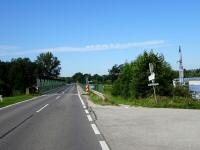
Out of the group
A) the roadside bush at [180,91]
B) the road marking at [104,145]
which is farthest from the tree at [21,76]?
the road marking at [104,145]

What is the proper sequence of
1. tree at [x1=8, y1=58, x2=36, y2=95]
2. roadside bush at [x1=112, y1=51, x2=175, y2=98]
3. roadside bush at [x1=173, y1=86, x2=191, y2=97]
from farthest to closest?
tree at [x1=8, y1=58, x2=36, y2=95], roadside bush at [x1=173, y1=86, x2=191, y2=97], roadside bush at [x1=112, y1=51, x2=175, y2=98]

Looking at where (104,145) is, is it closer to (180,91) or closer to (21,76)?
(180,91)

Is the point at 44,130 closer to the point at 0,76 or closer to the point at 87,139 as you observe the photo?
the point at 87,139

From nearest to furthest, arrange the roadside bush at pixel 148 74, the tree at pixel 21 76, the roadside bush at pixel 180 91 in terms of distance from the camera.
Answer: the roadside bush at pixel 148 74
the roadside bush at pixel 180 91
the tree at pixel 21 76

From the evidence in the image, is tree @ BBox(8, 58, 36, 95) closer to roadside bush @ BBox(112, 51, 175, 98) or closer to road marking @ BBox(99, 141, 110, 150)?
roadside bush @ BBox(112, 51, 175, 98)

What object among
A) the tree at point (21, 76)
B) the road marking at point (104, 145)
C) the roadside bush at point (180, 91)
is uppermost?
the tree at point (21, 76)

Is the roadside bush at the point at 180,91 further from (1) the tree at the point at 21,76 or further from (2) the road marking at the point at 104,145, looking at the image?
(1) the tree at the point at 21,76

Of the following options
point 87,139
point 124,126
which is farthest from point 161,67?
point 87,139

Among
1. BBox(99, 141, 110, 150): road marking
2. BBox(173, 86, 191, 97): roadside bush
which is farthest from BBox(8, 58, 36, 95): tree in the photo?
BBox(99, 141, 110, 150): road marking

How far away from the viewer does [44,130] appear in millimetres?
13250

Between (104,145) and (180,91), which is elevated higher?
(180,91)

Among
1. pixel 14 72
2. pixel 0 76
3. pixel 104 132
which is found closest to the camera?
pixel 104 132

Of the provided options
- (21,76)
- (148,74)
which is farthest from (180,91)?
(21,76)

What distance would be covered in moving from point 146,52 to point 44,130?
2263 centimetres
